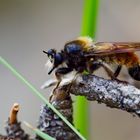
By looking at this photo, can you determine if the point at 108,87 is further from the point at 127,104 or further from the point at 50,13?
the point at 50,13

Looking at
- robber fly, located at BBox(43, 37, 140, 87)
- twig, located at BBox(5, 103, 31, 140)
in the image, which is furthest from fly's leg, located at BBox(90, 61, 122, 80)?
twig, located at BBox(5, 103, 31, 140)

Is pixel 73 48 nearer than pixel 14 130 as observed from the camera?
No

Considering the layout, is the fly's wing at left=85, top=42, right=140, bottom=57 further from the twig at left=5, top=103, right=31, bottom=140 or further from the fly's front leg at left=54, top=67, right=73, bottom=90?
the twig at left=5, top=103, right=31, bottom=140

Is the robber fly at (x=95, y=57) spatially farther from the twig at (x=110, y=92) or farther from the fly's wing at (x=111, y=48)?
the twig at (x=110, y=92)

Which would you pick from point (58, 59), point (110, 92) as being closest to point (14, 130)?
point (110, 92)

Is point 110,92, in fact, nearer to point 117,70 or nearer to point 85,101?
point 85,101

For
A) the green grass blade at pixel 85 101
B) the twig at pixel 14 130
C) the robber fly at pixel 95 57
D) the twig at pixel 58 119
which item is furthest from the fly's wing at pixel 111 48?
the twig at pixel 14 130

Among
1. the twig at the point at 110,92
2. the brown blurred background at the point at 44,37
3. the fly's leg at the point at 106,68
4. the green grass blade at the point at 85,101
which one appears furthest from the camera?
the brown blurred background at the point at 44,37
